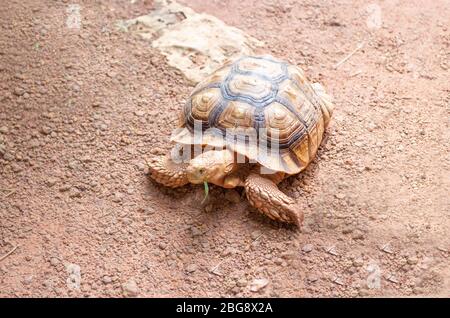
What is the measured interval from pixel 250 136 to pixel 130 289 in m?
1.18

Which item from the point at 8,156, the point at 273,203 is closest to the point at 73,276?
the point at 8,156

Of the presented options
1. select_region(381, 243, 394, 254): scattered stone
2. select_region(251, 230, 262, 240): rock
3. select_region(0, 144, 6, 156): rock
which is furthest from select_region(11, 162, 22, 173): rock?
select_region(381, 243, 394, 254): scattered stone

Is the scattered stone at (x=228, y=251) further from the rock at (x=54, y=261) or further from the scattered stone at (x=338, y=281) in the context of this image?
the rock at (x=54, y=261)

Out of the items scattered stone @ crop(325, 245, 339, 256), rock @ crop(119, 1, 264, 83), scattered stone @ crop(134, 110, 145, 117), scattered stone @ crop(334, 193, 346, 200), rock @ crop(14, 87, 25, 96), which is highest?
rock @ crop(119, 1, 264, 83)

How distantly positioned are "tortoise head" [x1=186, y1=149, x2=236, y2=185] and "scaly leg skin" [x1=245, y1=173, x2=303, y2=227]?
0.18m

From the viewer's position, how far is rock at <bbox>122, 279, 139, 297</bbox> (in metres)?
2.99

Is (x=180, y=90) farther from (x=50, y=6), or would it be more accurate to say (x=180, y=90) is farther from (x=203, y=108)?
(x=50, y=6)

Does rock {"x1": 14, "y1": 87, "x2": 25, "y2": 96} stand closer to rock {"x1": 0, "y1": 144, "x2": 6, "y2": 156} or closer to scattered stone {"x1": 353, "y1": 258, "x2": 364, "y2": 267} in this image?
rock {"x1": 0, "y1": 144, "x2": 6, "y2": 156}

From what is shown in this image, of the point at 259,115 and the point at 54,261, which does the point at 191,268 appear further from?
the point at 259,115

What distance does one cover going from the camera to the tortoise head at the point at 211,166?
3.24m

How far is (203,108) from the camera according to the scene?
A: 11.6ft

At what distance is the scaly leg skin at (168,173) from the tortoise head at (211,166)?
21cm

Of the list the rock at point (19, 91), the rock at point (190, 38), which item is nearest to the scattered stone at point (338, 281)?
the rock at point (190, 38)

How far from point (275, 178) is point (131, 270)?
1.07 meters
